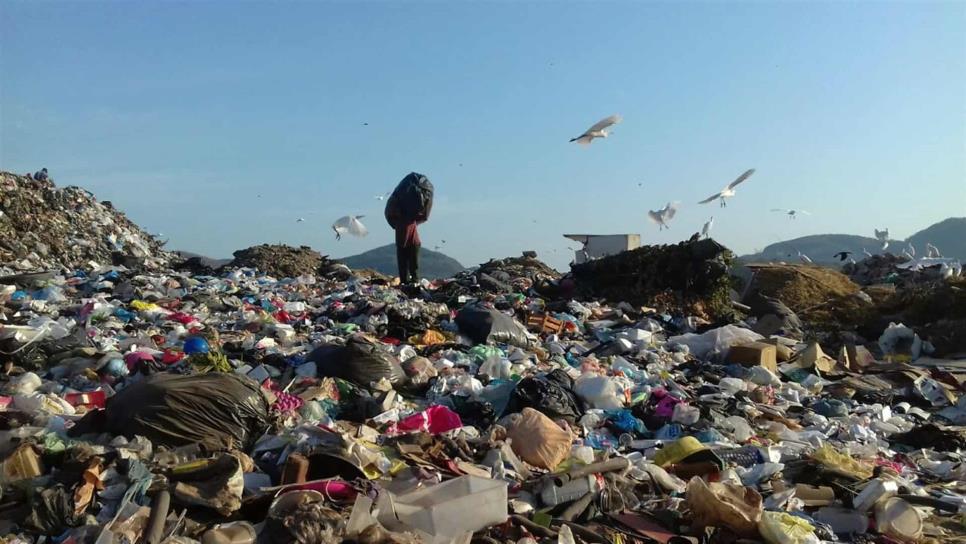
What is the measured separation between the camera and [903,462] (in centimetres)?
438

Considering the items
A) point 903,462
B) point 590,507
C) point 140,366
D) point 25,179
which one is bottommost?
point 903,462

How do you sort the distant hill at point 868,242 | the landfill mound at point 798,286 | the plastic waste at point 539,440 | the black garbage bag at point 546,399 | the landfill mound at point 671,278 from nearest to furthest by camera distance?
the plastic waste at point 539,440, the black garbage bag at point 546,399, the landfill mound at point 671,278, the landfill mound at point 798,286, the distant hill at point 868,242

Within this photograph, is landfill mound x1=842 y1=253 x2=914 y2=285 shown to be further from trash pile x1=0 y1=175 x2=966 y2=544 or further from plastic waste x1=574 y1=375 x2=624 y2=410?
plastic waste x1=574 y1=375 x2=624 y2=410

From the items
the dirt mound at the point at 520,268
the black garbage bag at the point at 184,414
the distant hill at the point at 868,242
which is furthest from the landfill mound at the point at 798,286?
the distant hill at the point at 868,242

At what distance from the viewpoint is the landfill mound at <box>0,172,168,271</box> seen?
11555 millimetres

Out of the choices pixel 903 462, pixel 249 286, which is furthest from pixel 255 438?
pixel 249 286

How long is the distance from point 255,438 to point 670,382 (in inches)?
123

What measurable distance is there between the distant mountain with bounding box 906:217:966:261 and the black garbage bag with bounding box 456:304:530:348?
45768mm

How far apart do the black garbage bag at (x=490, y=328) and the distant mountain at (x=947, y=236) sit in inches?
1802

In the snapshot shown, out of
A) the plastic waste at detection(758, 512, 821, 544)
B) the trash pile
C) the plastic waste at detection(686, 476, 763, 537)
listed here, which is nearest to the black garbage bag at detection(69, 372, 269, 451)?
the trash pile

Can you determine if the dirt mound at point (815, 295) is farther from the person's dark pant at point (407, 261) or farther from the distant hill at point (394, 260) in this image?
the distant hill at point (394, 260)

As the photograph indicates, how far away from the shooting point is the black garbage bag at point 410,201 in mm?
9805

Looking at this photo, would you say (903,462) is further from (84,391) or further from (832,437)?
(84,391)

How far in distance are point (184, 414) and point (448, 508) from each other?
54.8 inches
